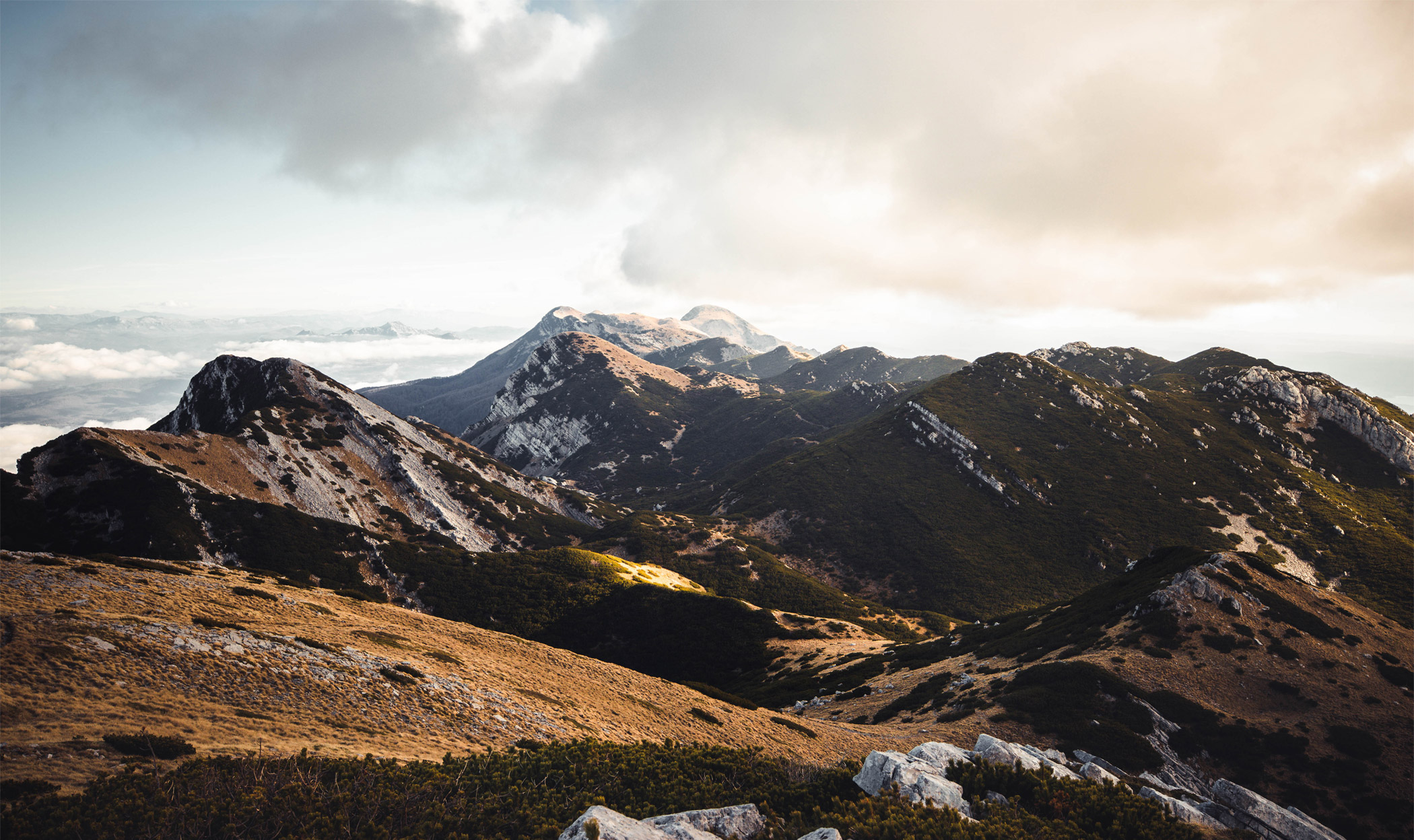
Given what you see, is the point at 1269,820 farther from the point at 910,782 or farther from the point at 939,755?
the point at 910,782

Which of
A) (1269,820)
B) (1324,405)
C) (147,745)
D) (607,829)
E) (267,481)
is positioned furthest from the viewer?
(1324,405)

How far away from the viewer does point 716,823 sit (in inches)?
695

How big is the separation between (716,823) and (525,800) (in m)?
6.80

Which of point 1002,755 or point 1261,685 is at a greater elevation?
point 1002,755

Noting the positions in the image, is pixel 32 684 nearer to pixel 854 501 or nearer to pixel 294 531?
pixel 294 531

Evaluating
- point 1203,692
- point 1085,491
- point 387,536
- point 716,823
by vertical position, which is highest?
point 1085,491

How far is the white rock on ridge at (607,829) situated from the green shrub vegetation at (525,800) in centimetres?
177

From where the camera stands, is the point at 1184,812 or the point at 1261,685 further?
the point at 1261,685

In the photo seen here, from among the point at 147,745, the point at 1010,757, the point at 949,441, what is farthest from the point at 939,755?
the point at 949,441

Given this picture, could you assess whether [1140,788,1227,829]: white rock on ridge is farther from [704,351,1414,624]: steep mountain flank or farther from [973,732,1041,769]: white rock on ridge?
[704,351,1414,624]: steep mountain flank

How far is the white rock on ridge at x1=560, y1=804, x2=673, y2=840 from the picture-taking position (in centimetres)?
1466

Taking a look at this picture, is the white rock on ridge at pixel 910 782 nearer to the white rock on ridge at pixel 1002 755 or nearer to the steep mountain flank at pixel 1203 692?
the white rock on ridge at pixel 1002 755

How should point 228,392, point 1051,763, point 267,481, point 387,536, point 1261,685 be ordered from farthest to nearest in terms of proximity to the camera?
1. point 228,392
2. point 267,481
3. point 387,536
4. point 1261,685
5. point 1051,763

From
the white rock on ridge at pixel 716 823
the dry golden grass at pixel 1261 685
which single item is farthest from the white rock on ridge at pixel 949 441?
the white rock on ridge at pixel 716 823
